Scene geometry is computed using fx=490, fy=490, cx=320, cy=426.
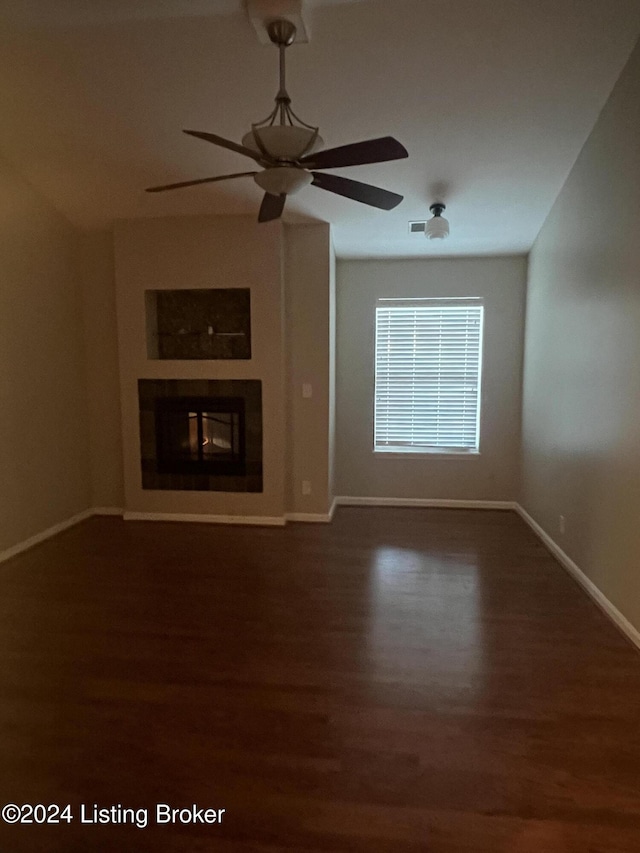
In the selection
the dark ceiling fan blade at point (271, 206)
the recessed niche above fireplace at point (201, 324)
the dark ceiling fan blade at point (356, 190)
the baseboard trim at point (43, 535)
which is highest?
the dark ceiling fan blade at point (271, 206)

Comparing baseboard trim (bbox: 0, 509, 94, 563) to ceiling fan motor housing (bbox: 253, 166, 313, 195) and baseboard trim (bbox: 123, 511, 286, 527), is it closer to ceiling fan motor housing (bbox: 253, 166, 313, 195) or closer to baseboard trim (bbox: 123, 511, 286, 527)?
baseboard trim (bbox: 123, 511, 286, 527)

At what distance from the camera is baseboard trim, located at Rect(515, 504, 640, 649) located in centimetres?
254

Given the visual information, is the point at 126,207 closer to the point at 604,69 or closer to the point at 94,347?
the point at 94,347

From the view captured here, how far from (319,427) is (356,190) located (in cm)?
233

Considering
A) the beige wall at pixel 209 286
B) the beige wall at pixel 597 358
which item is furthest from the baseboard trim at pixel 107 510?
the beige wall at pixel 597 358

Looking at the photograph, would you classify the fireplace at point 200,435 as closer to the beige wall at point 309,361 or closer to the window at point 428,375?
the beige wall at point 309,361

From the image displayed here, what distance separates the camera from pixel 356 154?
6.97 feet

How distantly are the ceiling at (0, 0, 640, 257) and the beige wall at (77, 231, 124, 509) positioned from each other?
68 centimetres

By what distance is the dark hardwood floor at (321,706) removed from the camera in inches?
58.4

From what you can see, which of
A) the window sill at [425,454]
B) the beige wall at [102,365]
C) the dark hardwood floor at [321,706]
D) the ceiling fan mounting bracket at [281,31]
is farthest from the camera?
the window sill at [425,454]

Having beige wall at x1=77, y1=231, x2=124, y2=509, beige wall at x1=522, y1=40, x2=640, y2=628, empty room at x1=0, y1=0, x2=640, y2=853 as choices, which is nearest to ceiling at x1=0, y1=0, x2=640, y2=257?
empty room at x1=0, y1=0, x2=640, y2=853

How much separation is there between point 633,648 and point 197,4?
383cm

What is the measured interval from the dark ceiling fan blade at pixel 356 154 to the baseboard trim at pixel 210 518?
10.1 feet

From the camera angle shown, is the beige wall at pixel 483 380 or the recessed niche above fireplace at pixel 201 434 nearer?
the recessed niche above fireplace at pixel 201 434
